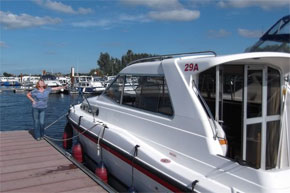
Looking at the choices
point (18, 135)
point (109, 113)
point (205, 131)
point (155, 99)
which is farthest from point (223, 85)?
point (18, 135)

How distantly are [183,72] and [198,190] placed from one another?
57.7 inches

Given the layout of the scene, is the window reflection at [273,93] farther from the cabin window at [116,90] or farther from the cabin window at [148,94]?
the cabin window at [116,90]

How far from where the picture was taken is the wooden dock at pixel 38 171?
445 centimetres

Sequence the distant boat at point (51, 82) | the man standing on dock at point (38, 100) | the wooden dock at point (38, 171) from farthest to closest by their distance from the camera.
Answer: the distant boat at point (51, 82) < the man standing on dock at point (38, 100) < the wooden dock at point (38, 171)

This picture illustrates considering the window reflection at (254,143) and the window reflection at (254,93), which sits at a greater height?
the window reflection at (254,93)

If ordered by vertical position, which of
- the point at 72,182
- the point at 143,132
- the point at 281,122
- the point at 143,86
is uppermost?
the point at 143,86

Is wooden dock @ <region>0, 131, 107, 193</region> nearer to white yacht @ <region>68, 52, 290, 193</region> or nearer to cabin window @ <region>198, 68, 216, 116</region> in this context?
white yacht @ <region>68, 52, 290, 193</region>

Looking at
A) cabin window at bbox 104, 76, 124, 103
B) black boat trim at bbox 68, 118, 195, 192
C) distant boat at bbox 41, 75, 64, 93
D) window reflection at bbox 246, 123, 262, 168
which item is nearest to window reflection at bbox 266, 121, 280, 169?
window reflection at bbox 246, 123, 262, 168

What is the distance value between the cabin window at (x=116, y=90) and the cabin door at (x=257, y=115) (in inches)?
107

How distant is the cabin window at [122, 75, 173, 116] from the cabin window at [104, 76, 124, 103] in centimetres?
15

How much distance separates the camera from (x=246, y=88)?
3.41 meters

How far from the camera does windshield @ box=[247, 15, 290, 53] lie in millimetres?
5508

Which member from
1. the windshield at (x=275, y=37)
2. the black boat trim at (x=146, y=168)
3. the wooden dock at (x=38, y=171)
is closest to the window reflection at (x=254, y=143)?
the black boat trim at (x=146, y=168)

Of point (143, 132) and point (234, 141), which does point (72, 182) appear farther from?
point (234, 141)
